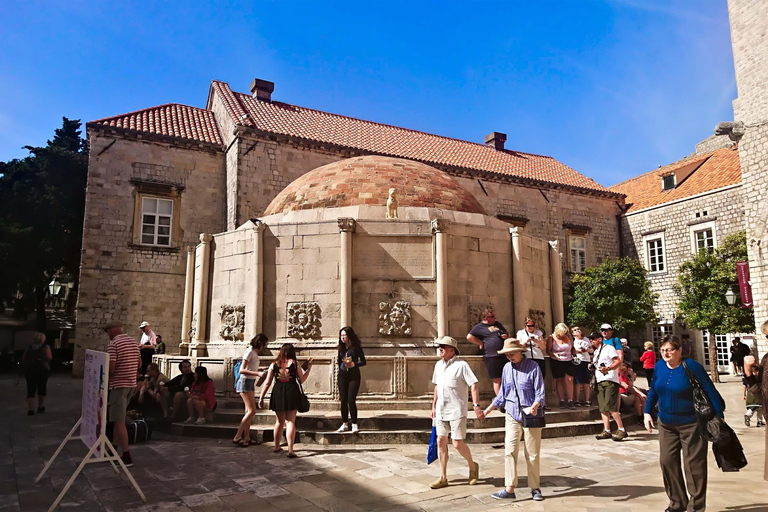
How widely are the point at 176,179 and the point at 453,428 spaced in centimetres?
2082

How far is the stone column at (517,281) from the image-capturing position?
11.1m

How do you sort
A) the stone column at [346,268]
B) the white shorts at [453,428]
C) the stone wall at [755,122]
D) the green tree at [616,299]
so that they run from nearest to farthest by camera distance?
the white shorts at [453,428]
the stone column at [346,268]
the stone wall at [755,122]
the green tree at [616,299]

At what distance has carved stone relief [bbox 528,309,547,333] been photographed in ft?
38.1

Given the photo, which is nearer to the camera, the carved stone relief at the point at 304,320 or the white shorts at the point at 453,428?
the white shorts at the point at 453,428

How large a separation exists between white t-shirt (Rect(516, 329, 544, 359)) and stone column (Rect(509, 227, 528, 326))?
55.6 inches

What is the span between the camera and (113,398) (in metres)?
6.90

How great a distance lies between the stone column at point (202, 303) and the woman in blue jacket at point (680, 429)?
29.6 ft

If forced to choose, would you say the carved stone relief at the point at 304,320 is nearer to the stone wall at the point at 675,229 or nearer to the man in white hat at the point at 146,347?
the man in white hat at the point at 146,347

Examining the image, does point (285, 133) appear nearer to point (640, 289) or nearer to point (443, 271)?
point (443, 271)

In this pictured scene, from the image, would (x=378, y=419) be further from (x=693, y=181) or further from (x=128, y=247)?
(x=693, y=181)

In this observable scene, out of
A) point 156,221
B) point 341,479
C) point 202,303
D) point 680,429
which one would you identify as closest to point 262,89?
point 156,221

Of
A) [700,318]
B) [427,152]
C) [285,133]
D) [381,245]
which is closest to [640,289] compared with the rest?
[700,318]

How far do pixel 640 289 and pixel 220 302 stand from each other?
21.9 metres

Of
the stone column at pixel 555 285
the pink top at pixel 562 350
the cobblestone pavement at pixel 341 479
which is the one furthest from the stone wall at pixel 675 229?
the cobblestone pavement at pixel 341 479
